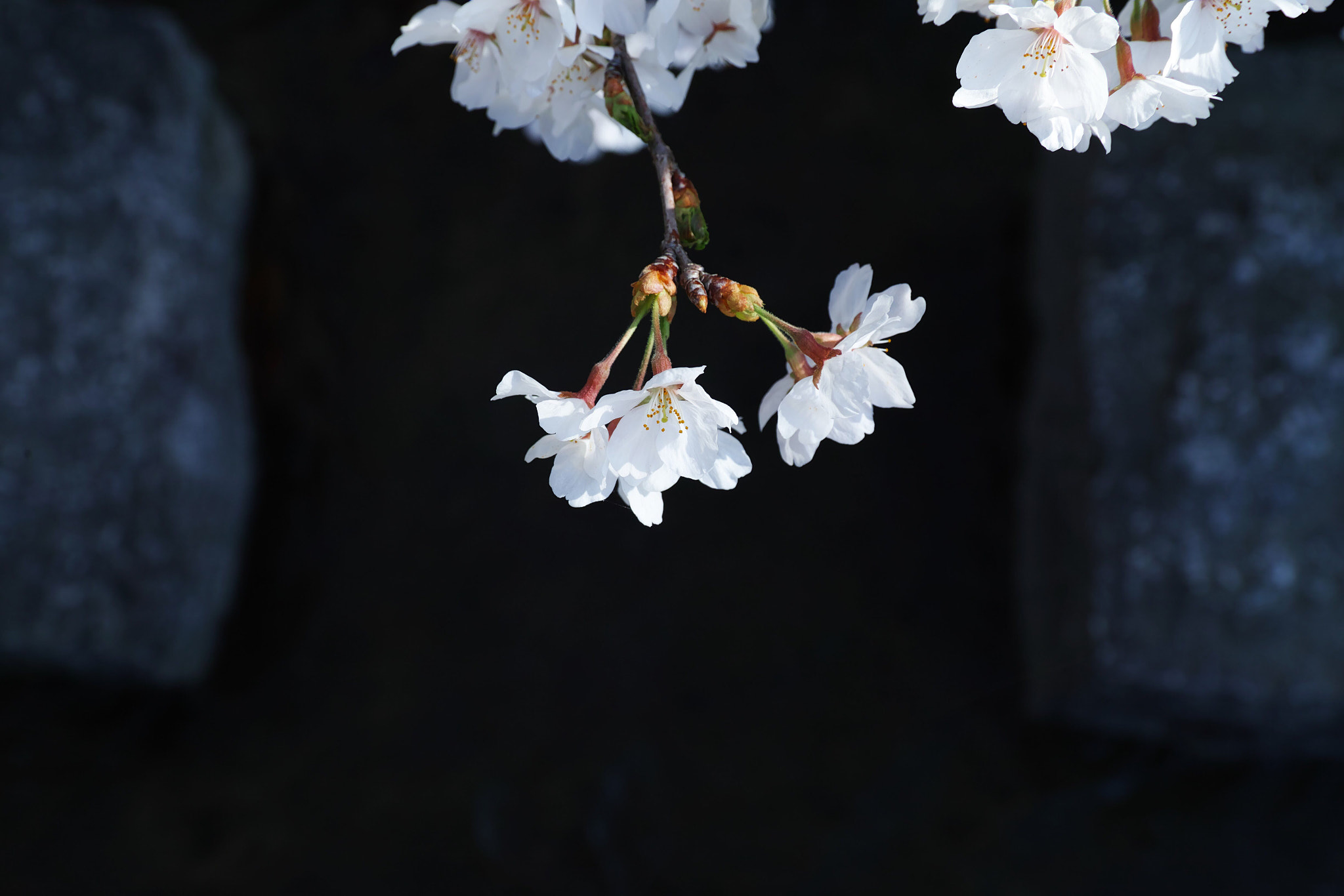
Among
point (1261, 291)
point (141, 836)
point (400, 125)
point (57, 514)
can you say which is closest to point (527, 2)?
point (1261, 291)

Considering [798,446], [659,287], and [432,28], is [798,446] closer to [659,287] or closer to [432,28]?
[659,287]

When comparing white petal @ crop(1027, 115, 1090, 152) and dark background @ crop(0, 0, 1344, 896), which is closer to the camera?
white petal @ crop(1027, 115, 1090, 152)

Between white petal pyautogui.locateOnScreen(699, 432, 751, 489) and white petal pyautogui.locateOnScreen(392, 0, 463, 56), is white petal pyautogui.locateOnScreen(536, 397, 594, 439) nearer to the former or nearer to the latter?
white petal pyautogui.locateOnScreen(699, 432, 751, 489)

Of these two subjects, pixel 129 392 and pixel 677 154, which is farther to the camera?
pixel 677 154

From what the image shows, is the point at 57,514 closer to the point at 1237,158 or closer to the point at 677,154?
the point at 677,154

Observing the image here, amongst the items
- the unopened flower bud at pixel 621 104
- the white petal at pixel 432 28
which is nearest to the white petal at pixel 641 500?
the unopened flower bud at pixel 621 104

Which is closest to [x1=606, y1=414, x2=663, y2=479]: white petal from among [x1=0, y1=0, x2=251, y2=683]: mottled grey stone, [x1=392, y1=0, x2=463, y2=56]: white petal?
[x1=392, y1=0, x2=463, y2=56]: white petal

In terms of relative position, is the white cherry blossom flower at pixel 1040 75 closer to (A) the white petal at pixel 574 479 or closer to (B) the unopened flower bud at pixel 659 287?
(B) the unopened flower bud at pixel 659 287
